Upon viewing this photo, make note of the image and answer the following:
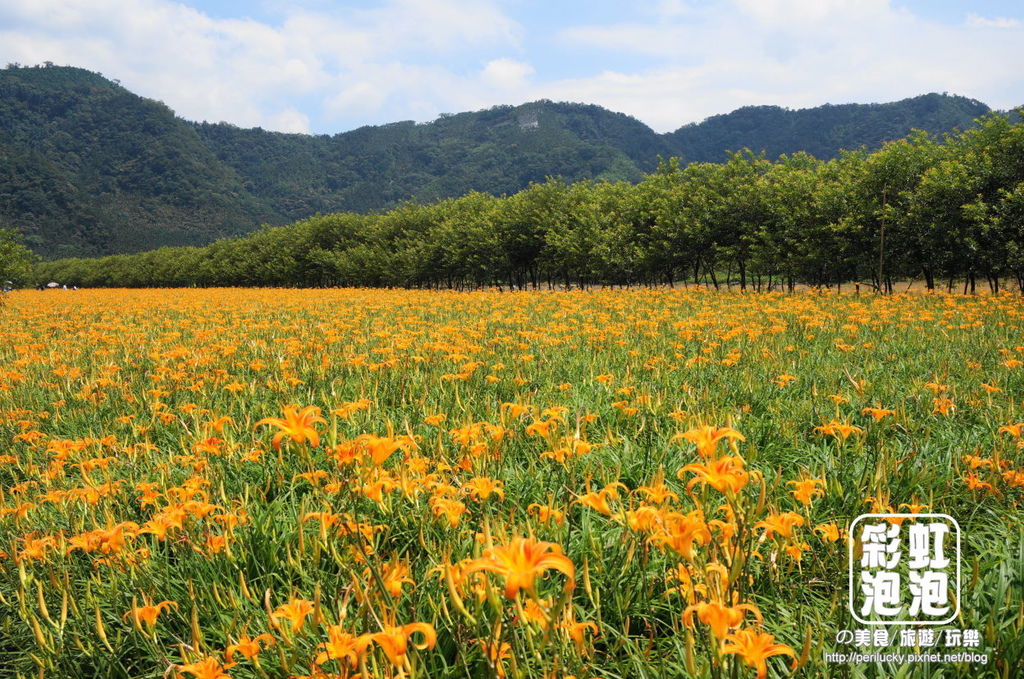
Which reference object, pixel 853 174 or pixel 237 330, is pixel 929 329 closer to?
pixel 237 330

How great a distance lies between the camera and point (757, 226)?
2105cm

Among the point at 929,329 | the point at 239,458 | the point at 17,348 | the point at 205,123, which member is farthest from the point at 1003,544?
the point at 205,123

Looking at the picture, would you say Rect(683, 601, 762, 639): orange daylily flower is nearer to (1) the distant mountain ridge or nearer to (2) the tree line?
(2) the tree line

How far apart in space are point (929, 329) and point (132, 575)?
8344 mm

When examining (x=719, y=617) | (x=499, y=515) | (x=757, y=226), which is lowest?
(x=499, y=515)

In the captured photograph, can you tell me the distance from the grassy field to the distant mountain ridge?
11729 centimetres

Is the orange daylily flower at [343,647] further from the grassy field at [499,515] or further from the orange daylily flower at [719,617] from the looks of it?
the orange daylily flower at [719,617]

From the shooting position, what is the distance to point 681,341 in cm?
614

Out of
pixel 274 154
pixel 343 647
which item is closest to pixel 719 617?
pixel 343 647

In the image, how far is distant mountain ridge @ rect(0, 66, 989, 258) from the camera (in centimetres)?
10319

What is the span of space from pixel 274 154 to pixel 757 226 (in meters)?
167

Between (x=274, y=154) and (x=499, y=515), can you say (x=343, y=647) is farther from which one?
(x=274, y=154)

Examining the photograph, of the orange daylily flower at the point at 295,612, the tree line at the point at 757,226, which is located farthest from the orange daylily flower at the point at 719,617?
the tree line at the point at 757,226

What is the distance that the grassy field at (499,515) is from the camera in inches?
54.2
